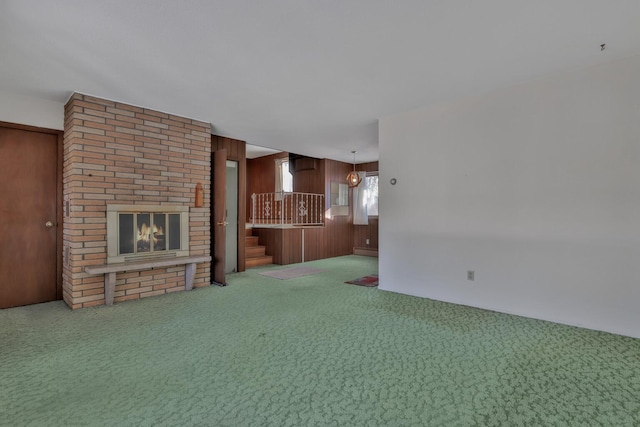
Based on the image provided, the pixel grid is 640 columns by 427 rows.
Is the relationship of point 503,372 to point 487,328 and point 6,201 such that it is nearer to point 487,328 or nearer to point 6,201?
point 487,328

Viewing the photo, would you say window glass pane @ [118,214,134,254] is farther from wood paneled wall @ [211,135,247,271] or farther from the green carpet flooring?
wood paneled wall @ [211,135,247,271]

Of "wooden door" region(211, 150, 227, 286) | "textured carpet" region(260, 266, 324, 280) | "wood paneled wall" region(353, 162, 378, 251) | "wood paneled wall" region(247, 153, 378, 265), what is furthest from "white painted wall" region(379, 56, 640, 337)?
"wood paneled wall" region(353, 162, 378, 251)

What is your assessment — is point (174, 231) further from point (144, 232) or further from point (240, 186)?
point (240, 186)

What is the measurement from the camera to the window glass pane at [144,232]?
4109mm

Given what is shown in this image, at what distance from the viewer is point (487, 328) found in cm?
302

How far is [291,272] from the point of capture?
19.5 feet

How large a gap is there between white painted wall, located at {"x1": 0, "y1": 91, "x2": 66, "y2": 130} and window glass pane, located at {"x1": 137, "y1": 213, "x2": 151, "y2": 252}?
156 centimetres

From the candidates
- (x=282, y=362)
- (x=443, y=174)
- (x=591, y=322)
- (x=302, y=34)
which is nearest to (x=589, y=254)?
(x=591, y=322)

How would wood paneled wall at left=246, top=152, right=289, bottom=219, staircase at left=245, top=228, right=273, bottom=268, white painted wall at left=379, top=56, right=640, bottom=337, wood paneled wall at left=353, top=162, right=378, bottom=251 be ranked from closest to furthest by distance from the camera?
white painted wall at left=379, top=56, right=640, bottom=337, staircase at left=245, top=228, right=273, bottom=268, wood paneled wall at left=353, top=162, right=378, bottom=251, wood paneled wall at left=246, top=152, right=289, bottom=219

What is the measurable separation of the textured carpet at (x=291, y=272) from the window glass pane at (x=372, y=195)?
9.41 ft

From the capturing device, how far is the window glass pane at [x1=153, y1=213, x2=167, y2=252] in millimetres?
4246

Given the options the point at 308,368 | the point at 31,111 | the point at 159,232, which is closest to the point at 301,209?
the point at 159,232

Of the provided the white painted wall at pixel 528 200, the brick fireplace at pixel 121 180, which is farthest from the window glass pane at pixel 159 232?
the white painted wall at pixel 528 200

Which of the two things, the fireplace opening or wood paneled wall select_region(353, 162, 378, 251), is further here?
wood paneled wall select_region(353, 162, 378, 251)
